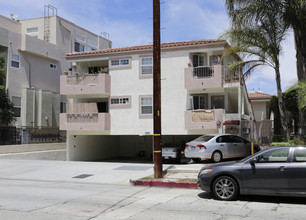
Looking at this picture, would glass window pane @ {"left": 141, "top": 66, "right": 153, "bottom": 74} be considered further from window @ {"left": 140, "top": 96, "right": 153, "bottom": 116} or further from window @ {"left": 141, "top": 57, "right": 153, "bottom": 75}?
window @ {"left": 140, "top": 96, "right": 153, "bottom": 116}

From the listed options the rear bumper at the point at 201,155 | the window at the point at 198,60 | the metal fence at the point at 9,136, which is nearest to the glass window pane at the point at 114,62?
the window at the point at 198,60

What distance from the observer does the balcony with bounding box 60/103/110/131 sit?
81.3 feet

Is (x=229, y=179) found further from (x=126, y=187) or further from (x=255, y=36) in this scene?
(x=255, y=36)

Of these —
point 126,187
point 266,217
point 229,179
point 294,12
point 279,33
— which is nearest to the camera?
point 266,217

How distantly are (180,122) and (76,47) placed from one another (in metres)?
18.7

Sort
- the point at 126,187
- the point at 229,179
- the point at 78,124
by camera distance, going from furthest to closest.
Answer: the point at 78,124 < the point at 126,187 < the point at 229,179

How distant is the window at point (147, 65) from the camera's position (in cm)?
2416

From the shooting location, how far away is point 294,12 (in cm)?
1628

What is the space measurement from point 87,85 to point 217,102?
363 inches

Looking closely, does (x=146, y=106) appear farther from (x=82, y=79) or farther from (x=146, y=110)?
(x=82, y=79)

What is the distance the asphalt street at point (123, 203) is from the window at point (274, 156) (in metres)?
1.07

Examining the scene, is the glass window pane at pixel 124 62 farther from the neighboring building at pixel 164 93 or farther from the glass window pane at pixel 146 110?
the glass window pane at pixel 146 110

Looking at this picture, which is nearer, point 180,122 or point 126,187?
point 126,187

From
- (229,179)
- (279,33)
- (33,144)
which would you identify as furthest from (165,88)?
(229,179)
